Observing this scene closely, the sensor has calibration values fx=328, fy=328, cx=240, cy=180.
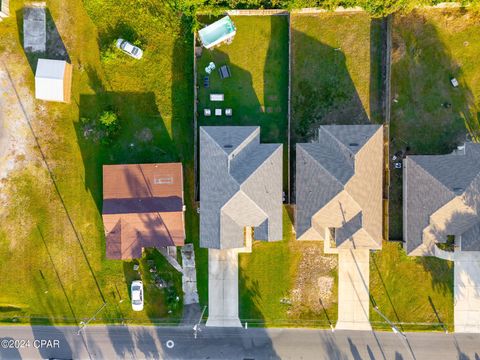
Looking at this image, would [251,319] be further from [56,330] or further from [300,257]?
[56,330]

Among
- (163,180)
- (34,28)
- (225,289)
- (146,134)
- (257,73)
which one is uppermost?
(34,28)

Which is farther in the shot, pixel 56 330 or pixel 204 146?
pixel 56 330

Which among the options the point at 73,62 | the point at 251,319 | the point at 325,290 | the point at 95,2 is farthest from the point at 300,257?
the point at 95,2

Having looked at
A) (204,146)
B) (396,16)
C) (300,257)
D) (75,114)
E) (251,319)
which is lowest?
(251,319)

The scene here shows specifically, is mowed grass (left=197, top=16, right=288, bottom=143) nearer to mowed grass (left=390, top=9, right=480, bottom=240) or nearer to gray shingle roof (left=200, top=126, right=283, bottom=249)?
gray shingle roof (left=200, top=126, right=283, bottom=249)

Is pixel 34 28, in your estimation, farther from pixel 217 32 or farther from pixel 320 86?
pixel 320 86

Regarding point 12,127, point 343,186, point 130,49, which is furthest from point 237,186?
point 12,127

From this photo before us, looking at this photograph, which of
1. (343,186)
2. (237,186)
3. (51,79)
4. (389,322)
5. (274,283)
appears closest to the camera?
(343,186)

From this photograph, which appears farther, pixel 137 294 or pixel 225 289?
pixel 225 289
